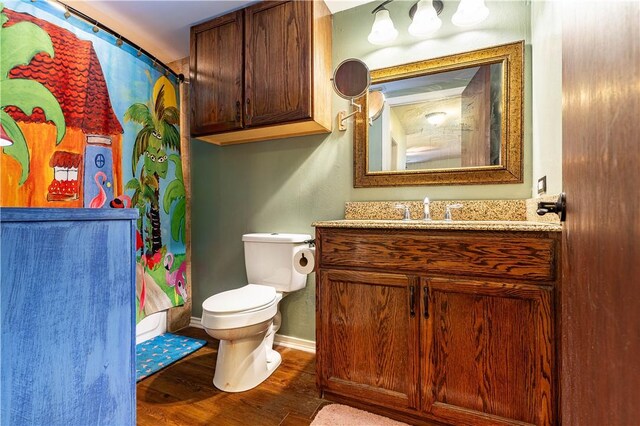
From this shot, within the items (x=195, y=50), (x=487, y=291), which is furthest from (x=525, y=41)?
(x=195, y=50)

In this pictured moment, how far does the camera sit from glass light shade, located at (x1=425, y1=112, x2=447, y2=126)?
5.35 feet

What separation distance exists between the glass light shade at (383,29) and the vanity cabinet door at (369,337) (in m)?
1.45

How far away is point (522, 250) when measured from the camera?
1.03 meters

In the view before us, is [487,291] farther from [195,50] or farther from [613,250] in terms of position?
[195,50]

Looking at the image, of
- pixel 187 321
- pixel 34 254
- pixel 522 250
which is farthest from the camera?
pixel 187 321

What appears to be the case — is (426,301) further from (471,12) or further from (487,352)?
(471,12)

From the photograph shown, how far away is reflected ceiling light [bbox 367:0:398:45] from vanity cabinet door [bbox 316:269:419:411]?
1.45 meters

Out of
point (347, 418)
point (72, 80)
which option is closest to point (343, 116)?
point (72, 80)

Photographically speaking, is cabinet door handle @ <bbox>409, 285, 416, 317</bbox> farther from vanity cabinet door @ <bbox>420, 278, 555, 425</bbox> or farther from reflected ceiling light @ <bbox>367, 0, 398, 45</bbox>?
reflected ceiling light @ <bbox>367, 0, 398, 45</bbox>

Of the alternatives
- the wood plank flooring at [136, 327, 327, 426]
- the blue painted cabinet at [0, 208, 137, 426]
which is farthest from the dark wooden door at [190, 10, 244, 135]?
the wood plank flooring at [136, 327, 327, 426]

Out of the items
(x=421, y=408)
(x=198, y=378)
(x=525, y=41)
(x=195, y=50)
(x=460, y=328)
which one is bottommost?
(x=198, y=378)

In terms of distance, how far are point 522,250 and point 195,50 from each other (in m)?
2.31

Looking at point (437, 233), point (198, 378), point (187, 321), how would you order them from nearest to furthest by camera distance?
point (437, 233), point (198, 378), point (187, 321)

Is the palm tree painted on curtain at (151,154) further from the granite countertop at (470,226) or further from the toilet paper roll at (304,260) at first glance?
the granite countertop at (470,226)
